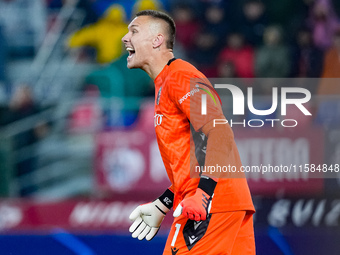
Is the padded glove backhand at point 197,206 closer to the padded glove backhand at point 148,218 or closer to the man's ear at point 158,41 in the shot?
the padded glove backhand at point 148,218

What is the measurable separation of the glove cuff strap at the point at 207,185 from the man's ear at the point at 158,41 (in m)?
0.94

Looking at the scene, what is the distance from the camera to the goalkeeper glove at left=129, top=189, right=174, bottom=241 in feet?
13.0

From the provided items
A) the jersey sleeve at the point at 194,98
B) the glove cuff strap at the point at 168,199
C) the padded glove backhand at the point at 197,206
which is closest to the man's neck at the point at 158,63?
the jersey sleeve at the point at 194,98

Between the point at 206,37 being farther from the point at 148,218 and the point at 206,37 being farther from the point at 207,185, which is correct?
the point at 207,185

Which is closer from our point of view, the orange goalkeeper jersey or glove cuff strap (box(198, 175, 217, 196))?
glove cuff strap (box(198, 175, 217, 196))

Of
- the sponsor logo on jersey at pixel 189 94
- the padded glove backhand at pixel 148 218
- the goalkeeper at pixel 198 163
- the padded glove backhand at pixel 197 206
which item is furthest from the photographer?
the padded glove backhand at pixel 148 218

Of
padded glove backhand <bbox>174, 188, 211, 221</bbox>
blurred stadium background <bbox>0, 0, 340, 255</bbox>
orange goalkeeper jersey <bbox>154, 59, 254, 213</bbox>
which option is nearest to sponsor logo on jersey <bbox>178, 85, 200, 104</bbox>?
orange goalkeeper jersey <bbox>154, 59, 254, 213</bbox>

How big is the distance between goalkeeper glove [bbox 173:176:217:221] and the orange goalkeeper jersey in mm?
238

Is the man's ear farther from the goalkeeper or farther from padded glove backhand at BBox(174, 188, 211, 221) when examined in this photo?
padded glove backhand at BBox(174, 188, 211, 221)

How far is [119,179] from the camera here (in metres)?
7.18

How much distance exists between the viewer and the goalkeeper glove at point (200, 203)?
10.6 ft

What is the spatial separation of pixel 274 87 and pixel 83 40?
99.3 inches

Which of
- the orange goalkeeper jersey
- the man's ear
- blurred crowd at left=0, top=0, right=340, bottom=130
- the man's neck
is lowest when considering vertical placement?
the orange goalkeeper jersey

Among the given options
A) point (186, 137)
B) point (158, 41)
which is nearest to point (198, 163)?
point (186, 137)
